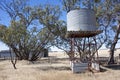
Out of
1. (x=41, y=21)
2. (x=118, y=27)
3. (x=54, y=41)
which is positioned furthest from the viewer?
(x=54, y=41)

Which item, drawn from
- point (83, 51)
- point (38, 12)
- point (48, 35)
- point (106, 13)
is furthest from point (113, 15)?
point (48, 35)

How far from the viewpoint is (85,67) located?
23094 mm

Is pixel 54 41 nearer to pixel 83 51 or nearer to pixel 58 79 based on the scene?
pixel 83 51

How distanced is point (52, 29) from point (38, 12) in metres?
4.18

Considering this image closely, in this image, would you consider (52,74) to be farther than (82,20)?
No

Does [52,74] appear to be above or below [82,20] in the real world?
below

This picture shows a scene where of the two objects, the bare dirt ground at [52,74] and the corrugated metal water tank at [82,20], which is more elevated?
the corrugated metal water tank at [82,20]

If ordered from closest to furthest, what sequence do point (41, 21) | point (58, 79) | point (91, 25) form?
point (58, 79), point (91, 25), point (41, 21)

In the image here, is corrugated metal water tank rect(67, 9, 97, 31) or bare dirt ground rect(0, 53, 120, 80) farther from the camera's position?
corrugated metal water tank rect(67, 9, 97, 31)

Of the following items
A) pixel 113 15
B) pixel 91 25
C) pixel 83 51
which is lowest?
pixel 83 51

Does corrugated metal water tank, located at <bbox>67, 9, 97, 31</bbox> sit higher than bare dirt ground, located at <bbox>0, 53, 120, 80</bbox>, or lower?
higher

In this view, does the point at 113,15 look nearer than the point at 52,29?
Yes

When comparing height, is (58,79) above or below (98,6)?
below

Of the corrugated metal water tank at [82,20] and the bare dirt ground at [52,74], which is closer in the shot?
the bare dirt ground at [52,74]
